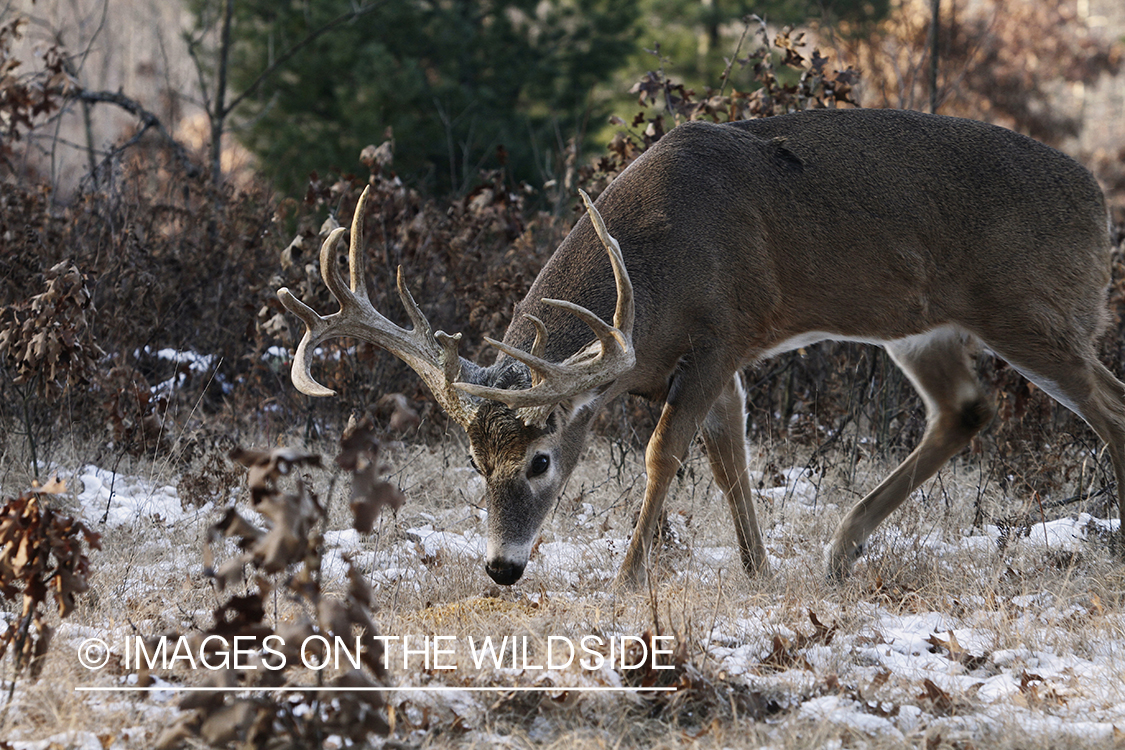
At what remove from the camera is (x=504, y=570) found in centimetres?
429

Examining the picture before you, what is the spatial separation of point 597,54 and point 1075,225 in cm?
1327

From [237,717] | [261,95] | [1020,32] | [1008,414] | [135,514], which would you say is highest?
[1020,32]

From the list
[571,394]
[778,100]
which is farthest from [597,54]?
[571,394]

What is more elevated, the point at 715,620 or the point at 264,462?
the point at 264,462

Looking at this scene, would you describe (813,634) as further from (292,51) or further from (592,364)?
(292,51)

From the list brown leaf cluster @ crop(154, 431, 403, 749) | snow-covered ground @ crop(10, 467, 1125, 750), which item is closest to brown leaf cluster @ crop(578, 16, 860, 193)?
snow-covered ground @ crop(10, 467, 1125, 750)

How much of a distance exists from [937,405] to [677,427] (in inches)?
65.8

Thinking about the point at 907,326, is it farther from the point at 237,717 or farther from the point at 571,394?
the point at 237,717

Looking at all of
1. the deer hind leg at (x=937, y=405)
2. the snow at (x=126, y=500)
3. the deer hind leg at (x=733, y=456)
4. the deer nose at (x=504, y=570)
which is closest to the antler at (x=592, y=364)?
the deer nose at (x=504, y=570)

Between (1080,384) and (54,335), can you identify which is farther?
(54,335)

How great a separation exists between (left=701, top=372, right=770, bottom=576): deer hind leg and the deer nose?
1.31 m

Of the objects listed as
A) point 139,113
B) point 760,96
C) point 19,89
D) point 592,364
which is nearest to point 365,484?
point 592,364

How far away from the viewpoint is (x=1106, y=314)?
17.6ft

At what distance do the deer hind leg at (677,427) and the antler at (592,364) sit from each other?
65cm
